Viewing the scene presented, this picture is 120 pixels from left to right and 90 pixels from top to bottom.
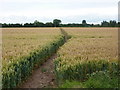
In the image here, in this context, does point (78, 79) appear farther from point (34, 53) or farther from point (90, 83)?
point (34, 53)

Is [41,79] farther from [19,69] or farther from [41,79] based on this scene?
[19,69]

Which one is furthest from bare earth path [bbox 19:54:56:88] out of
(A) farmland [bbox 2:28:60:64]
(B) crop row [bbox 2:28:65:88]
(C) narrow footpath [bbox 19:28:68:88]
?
(A) farmland [bbox 2:28:60:64]

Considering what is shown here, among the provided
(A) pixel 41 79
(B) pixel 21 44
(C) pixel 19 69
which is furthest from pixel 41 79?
(B) pixel 21 44

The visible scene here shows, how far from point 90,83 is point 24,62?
4.10m

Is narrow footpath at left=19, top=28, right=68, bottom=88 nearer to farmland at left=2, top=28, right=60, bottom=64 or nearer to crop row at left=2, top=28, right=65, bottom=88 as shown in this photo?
crop row at left=2, top=28, right=65, bottom=88

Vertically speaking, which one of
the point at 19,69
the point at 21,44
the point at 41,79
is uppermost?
the point at 21,44

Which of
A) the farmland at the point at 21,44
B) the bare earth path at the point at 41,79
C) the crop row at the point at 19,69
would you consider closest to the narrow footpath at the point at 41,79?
the bare earth path at the point at 41,79

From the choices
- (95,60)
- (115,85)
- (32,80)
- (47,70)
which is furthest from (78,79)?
(47,70)

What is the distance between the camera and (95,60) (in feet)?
37.0

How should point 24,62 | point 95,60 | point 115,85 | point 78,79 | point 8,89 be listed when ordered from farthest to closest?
point 24,62, point 95,60, point 78,79, point 8,89, point 115,85

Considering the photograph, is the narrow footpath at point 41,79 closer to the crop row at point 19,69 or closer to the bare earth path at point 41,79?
the bare earth path at point 41,79

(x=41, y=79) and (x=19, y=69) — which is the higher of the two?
(x=19, y=69)

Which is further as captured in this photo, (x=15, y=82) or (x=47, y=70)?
(x=47, y=70)

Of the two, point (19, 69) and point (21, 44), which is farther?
point (21, 44)
